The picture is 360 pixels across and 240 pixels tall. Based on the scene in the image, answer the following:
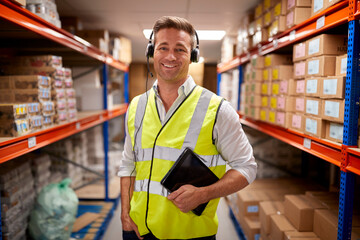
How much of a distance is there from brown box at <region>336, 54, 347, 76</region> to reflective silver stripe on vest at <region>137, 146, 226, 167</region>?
96 cm

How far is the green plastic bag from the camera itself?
269cm

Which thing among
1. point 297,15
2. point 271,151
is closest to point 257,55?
point 297,15

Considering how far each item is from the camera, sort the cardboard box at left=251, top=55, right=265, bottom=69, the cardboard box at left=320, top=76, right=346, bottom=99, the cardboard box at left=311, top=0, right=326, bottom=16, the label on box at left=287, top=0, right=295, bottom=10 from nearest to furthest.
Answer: the cardboard box at left=320, top=76, right=346, bottom=99 → the cardboard box at left=311, top=0, right=326, bottom=16 → the label on box at left=287, top=0, right=295, bottom=10 → the cardboard box at left=251, top=55, right=265, bottom=69

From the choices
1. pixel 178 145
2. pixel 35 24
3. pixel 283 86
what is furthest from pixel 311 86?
pixel 35 24

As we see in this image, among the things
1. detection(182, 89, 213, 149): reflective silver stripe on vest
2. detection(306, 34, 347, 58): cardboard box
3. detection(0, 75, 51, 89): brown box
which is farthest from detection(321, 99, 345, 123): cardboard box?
detection(0, 75, 51, 89): brown box

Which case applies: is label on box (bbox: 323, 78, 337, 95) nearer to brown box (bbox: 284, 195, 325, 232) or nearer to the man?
the man

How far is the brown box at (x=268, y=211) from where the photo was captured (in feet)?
8.69

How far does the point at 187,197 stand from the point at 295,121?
4.56 feet

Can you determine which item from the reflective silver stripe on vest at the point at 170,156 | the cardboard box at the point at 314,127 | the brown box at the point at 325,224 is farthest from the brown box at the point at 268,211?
the reflective silver stripe on vest at the point at 170,156

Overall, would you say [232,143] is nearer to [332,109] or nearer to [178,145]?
[178,145]

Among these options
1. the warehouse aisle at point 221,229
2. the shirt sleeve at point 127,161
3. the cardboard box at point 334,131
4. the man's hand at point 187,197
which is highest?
the cardboard box at point 334,131

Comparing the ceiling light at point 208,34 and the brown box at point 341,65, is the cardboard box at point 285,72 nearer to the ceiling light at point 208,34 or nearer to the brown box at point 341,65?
the brown box at point 341,65

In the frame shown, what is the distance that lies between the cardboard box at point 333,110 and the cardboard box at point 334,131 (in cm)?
5

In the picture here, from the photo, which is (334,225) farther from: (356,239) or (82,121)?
(82,121)
